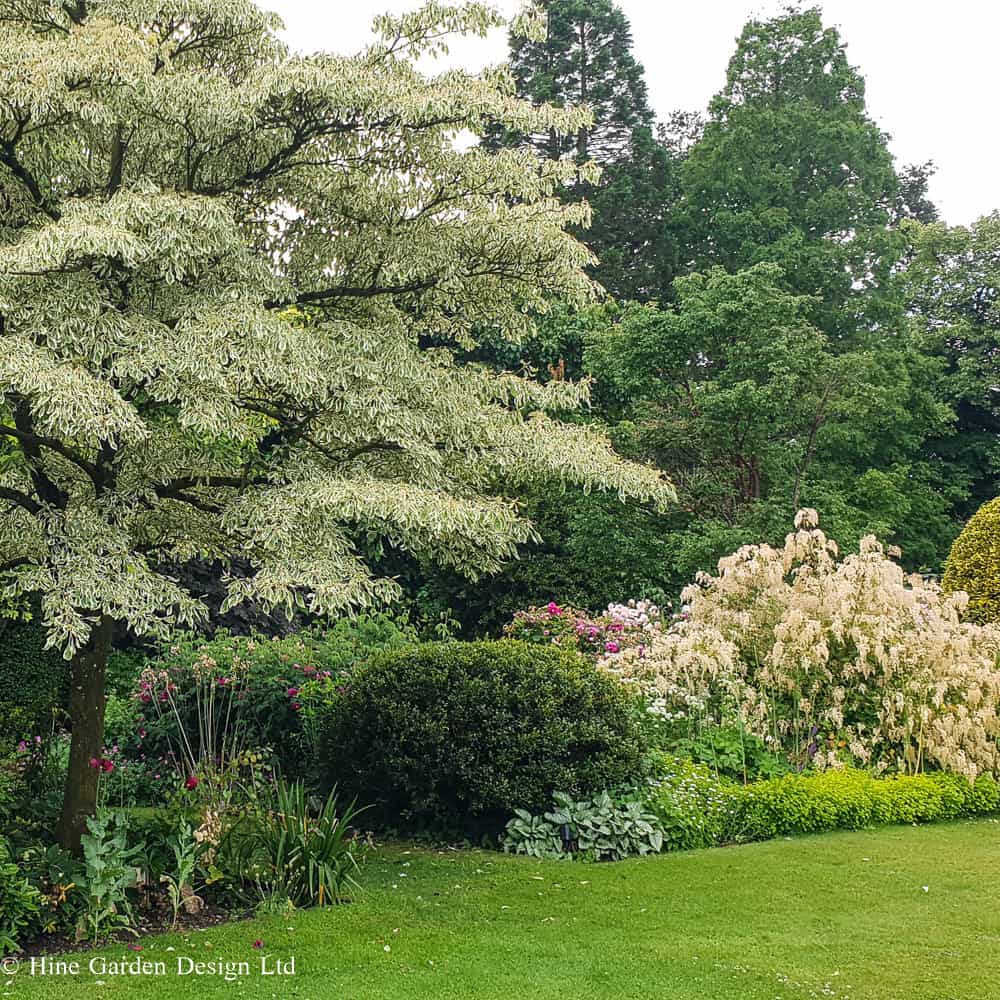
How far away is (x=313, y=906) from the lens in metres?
5.61

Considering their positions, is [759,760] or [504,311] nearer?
[504,311]

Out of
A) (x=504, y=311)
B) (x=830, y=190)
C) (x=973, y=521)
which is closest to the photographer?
(x=504, y=311)

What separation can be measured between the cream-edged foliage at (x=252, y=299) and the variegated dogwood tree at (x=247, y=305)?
1 cm

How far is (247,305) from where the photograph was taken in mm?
Answer: 4797

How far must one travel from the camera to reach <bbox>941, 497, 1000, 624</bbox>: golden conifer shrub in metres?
11.4

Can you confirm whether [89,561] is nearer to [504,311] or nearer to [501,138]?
[504,311]

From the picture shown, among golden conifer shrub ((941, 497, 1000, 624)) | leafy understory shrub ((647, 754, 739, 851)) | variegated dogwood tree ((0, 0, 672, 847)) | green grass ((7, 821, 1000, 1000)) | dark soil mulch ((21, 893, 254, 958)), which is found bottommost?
green grass ((7, 821, 1000, 1000))

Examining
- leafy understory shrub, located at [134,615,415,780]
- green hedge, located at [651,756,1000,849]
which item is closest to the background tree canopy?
leafy understory shrub, located at [134,615,415,780]

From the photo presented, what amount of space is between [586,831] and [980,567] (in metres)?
6.89

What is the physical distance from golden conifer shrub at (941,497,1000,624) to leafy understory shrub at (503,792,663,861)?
5979 millimetres

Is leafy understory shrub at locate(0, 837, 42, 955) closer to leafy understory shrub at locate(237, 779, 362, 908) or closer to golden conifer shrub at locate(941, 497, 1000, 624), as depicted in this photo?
leafy understory shrub at locate(237, 779, 362, 908)

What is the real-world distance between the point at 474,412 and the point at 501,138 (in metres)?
18.6

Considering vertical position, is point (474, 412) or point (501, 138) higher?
point (501, 138)

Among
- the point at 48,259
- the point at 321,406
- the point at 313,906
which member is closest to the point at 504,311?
the point at 321,406
